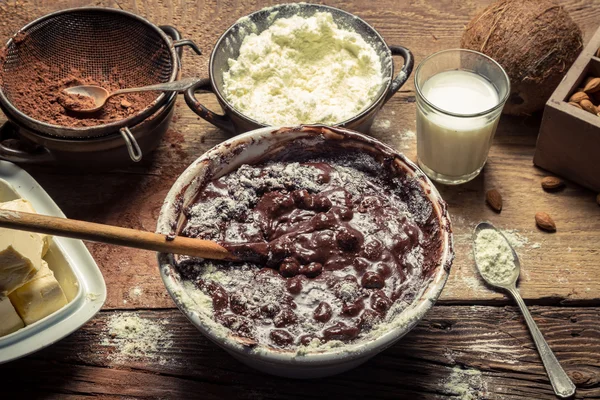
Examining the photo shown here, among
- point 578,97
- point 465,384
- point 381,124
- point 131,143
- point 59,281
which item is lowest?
point 465,384

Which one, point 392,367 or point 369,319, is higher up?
point 369,319

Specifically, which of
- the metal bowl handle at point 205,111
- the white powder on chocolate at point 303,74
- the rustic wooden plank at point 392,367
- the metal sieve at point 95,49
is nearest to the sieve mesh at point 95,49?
the metal sieve at point 95,49

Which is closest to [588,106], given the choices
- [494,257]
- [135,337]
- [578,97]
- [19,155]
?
[578,97]

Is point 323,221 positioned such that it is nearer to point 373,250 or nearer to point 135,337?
point 373,250

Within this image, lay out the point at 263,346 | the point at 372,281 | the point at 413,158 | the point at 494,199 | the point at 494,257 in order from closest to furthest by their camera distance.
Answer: the point at 263,346 < the point at 372,281 < the point at 494,257 < the point at 494,199 < the point at 413,158

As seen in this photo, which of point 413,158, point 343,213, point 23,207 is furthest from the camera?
point 413,158

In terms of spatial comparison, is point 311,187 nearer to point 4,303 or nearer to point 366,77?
point 366,77

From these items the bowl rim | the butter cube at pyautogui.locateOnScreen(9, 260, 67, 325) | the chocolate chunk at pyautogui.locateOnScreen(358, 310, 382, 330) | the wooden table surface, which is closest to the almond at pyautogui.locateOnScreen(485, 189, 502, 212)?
the wooden table surface

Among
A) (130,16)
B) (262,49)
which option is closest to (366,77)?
(262,49)

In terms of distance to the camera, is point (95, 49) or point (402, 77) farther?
point (95, 49)
